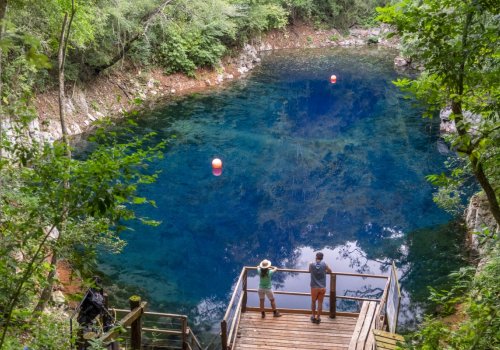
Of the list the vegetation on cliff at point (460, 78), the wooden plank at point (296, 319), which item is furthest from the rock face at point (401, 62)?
the vegetation on cliff at point (460, 78)

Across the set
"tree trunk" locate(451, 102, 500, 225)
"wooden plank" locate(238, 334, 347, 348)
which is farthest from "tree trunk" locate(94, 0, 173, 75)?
"tree trunk" locate(451, 102, 500, 225)

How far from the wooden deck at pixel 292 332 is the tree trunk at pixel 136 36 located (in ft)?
66.1

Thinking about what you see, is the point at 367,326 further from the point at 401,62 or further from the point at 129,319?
the point at 401,62

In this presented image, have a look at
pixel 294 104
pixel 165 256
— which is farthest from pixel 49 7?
pixel 294 104

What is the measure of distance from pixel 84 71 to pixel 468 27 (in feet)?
80.2

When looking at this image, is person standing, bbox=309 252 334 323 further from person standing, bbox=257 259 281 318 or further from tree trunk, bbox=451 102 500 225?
tree trunk, bbox=451 102 500 225

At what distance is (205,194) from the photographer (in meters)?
20.5

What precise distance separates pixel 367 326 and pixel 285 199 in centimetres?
1104

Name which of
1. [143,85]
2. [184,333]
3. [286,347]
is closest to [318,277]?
[286,347]

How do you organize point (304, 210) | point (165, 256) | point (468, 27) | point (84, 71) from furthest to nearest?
point (84, 71) < point (304, 210) < point (165, 256) < point (468, 27)

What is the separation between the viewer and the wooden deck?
32.5 feet

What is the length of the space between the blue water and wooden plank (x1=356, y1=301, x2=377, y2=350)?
2977 mm

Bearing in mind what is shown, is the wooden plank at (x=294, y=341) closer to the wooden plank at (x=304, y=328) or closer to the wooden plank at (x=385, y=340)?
the wooden plank at (x=304, y=328)

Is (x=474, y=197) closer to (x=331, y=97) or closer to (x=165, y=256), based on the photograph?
(x=165, y=256)
